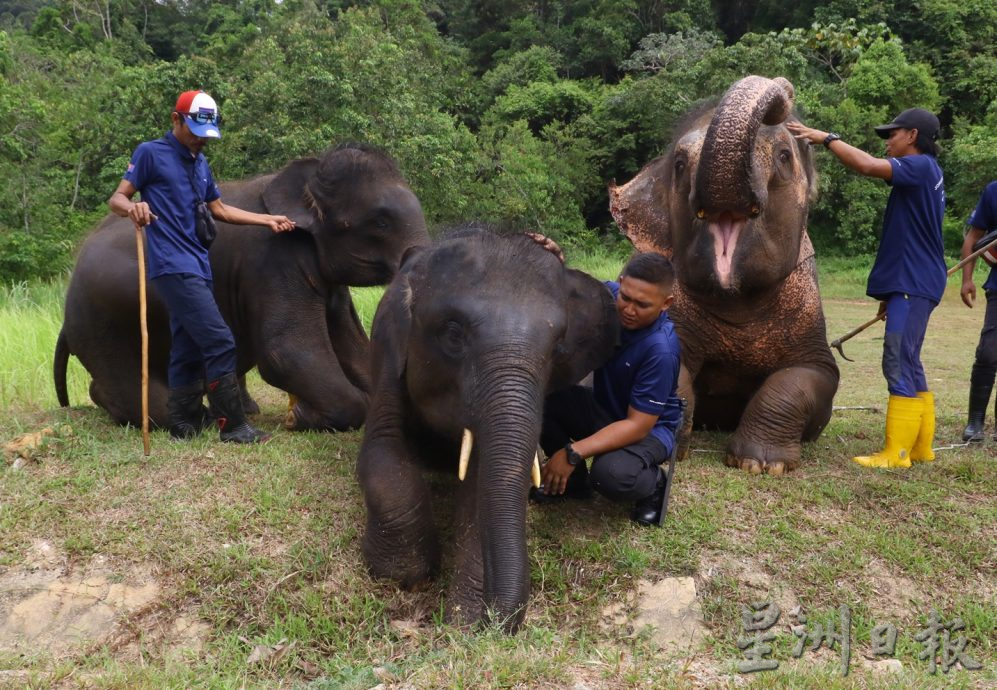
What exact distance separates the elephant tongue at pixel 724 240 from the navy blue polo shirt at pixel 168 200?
310 centimetres

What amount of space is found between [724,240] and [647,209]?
1002 millimetres

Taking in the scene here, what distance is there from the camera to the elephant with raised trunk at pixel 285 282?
6324 mm

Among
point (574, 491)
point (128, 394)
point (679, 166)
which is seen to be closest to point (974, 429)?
point (679, 166)

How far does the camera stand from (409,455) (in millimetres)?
4484

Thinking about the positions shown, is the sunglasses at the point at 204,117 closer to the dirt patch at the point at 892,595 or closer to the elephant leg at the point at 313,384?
the elephant leg at the point at 313,384

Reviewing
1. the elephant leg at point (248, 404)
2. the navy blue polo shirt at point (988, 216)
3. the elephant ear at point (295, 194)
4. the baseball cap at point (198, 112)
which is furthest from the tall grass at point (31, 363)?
the navy blue polo shirt at point (988, 216)

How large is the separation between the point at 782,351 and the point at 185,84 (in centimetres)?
1605

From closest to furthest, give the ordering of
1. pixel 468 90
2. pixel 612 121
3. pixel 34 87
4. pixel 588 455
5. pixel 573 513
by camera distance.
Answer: pixel 588 455
pixel 573 513
pixel 34 87
pixel 612 121
pixel 468 90

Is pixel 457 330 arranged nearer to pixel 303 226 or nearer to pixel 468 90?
pixel 303 226

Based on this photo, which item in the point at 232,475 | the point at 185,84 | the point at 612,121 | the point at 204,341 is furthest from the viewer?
the point at 612,121

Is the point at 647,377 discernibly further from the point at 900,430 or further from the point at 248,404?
the point at 248,404

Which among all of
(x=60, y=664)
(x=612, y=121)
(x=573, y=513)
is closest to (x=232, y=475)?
(x=60, y=664)

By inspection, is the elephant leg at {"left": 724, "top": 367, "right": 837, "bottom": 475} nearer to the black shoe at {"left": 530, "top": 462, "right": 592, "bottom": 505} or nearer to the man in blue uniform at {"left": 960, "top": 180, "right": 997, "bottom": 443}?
the black shoe at {"left": 530, "top": 462, "right": 592, "bottom": 505}

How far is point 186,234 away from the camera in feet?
18.4
